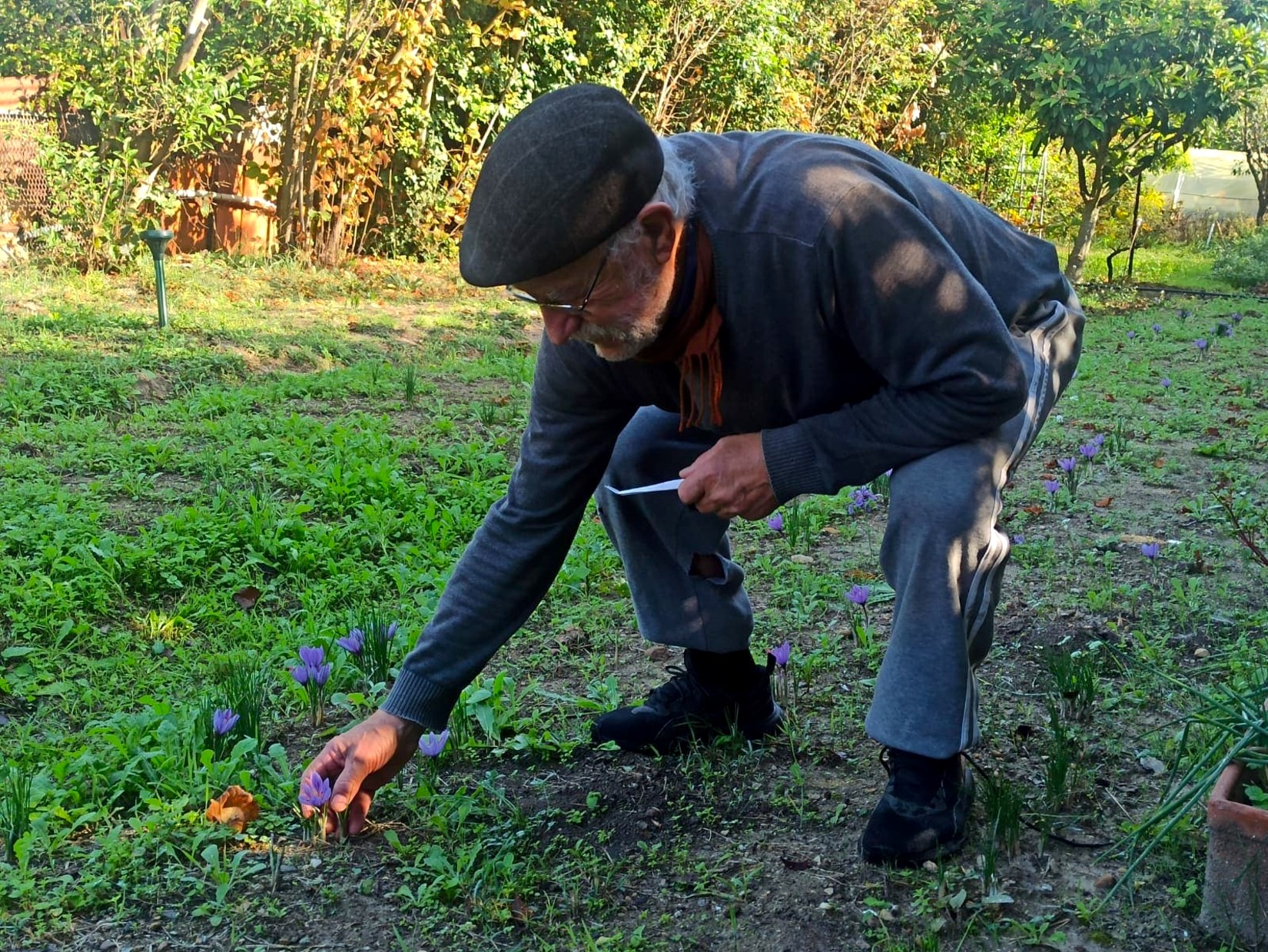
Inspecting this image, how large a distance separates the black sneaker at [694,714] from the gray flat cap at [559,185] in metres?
1.17

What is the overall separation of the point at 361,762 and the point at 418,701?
0.53ft

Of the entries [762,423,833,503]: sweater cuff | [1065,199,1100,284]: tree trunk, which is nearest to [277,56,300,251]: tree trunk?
[1065,199,1100,284]: tree trunk

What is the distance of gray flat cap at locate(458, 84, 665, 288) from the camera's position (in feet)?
6.51

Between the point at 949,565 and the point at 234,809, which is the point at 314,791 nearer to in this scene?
the point at 234,809

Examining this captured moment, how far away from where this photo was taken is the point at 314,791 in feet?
7.82

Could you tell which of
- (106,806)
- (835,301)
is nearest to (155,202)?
(106,806)

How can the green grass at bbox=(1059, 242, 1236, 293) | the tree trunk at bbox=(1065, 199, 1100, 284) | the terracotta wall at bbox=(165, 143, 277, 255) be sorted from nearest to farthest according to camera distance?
the terracotta wall at bbox=(165, 143, 277, 255) < the tree trunk at bbox=(1065, 199, 1100, 284) < the green grass at bbox=(1059, 242, 1236, 293)

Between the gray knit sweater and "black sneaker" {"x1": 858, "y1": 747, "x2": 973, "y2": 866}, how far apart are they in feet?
1.84

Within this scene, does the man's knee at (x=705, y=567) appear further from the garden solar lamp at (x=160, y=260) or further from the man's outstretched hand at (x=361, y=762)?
the garden solar lamp at (x=160, y=260)

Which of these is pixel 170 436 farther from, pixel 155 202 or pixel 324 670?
pixel 155 202

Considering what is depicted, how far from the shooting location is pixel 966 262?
246 centimetres

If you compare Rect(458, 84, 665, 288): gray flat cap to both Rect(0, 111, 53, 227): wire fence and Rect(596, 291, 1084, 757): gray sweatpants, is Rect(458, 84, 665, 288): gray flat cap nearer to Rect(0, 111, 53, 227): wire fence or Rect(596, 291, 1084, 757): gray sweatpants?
Rect(596, 291, 1084, 757): gray sweatpants

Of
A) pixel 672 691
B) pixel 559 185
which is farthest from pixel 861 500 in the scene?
pixel 559 185

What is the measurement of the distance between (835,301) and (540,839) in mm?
1240
